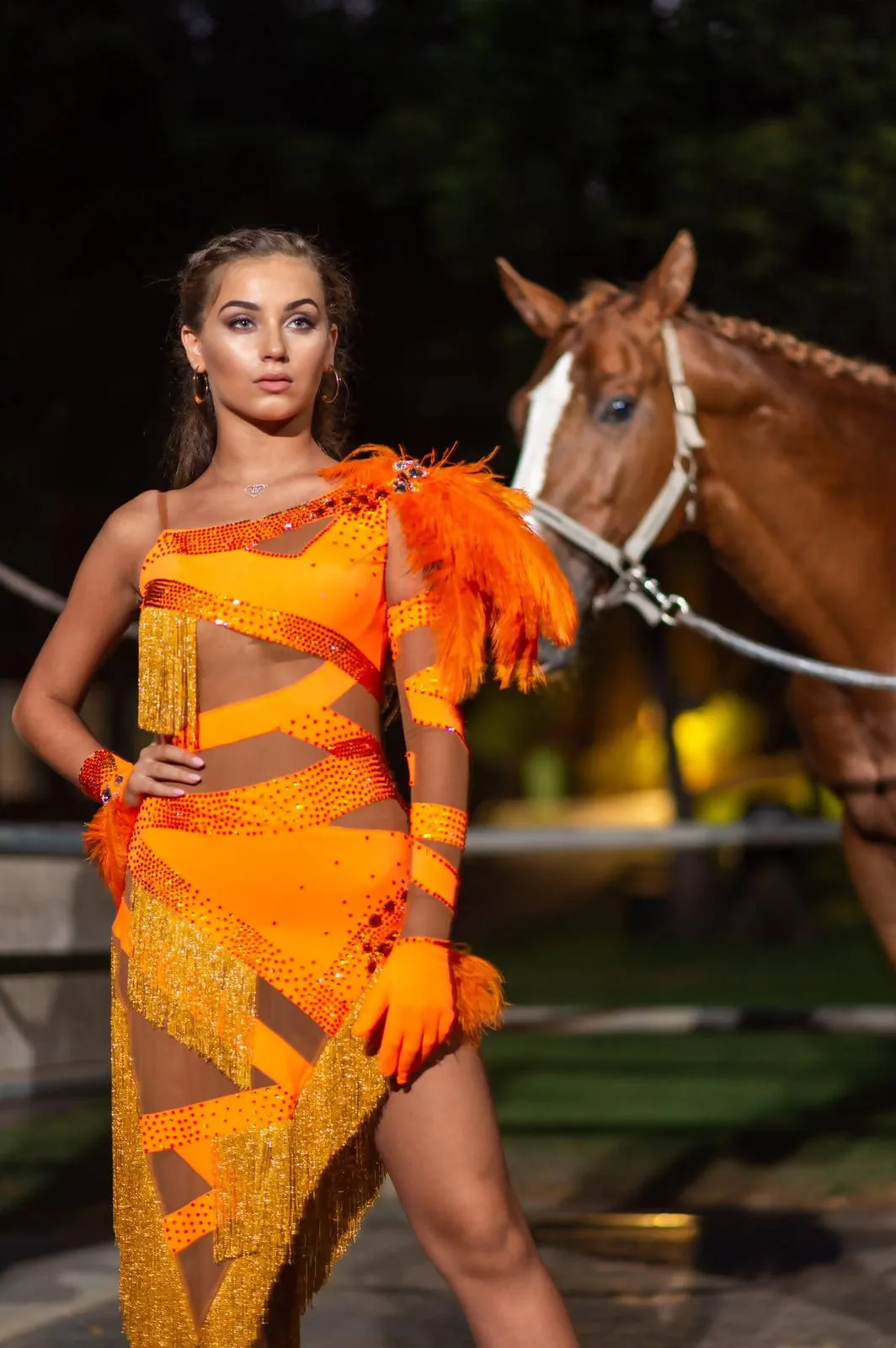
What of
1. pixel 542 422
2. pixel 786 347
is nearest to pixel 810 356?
pixel 786 347

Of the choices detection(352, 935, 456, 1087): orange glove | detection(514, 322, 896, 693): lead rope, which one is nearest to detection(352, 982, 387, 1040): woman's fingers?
detection(352, 935, 456, 1087): orange glove

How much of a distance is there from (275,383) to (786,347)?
2.61m

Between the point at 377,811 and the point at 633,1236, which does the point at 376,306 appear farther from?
the point at 377,811

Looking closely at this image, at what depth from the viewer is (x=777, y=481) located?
488 cm

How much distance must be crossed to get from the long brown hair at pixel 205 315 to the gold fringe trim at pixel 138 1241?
782 mm

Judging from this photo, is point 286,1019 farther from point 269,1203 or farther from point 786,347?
point 786,347

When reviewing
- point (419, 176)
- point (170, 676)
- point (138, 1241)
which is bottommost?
point (138, 1241)

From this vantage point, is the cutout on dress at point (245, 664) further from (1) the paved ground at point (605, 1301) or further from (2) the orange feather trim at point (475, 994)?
(1) the paved ground at point (605, 1301)

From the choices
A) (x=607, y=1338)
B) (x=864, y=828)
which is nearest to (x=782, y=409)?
(x=864, y=828)

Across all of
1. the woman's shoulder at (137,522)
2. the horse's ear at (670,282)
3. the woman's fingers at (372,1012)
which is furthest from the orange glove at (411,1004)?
the horse's ear at (670,282)

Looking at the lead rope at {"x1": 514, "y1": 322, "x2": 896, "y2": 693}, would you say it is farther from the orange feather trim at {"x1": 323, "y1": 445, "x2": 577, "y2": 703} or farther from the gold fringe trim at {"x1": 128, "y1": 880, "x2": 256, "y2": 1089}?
the gold fringe trim at {"x1": 128, "y1": 880, "x2": 256, "y2": 1089}

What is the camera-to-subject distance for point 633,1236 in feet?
17.6

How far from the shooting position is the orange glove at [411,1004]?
2.48m

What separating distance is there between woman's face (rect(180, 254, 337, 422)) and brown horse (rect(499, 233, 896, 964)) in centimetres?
215
